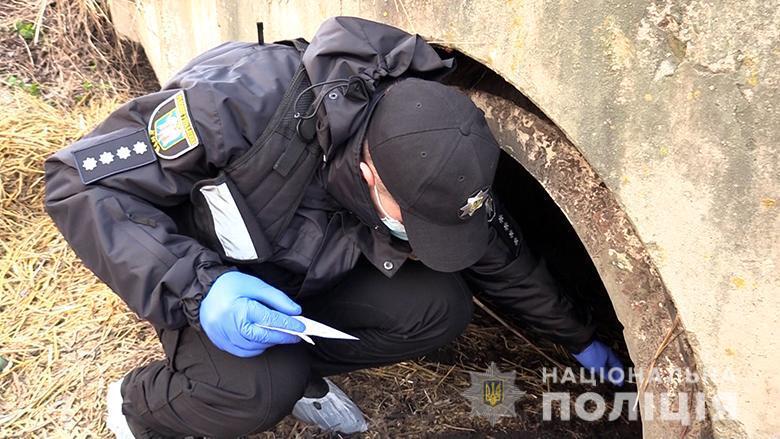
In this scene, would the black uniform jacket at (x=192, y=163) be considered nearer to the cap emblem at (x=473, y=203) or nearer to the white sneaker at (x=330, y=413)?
the cap emblem at (x=473, y=203)

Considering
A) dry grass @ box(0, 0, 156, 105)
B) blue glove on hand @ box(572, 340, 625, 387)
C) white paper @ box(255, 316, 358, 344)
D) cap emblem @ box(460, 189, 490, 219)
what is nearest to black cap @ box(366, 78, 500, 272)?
cap emblem @ box(460, 189, 490, 219)

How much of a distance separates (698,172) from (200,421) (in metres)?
1.19

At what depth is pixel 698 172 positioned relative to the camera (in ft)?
3.90

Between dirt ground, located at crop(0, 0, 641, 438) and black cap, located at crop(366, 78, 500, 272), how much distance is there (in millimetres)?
932

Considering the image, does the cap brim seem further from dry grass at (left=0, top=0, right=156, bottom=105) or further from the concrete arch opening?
dry grass at (left=0, top=0, right=156, bottom=105)

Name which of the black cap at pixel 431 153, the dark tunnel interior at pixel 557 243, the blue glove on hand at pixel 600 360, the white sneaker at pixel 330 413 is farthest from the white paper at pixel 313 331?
the dark tunnel interior at pixel 557 243

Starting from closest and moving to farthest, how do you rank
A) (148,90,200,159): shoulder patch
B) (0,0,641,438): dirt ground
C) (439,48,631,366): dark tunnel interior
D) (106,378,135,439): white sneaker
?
1. (148,90,200,159): shoulder patch
2. (106,378,135,439): white sneaker
3. (0,0,641,438): dirt ground
4. (439,48,631,366): dark tunnel interior

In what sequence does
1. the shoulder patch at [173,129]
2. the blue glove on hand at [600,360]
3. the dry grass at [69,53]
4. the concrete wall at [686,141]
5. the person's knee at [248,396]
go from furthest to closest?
the dry grass at [69,53], the blue glove on hand at [600,360], the person's knee at [248,396], the shoulder patch at [173,129], the concrete wall at [686,141]

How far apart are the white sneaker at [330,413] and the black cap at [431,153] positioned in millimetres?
795

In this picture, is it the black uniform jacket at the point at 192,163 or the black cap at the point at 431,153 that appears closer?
the black cap at the point at 431,153

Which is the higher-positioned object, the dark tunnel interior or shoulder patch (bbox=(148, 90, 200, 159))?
shoulder patch (bbox=(148, 90, 200, 159))

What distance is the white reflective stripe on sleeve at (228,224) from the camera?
1518mm

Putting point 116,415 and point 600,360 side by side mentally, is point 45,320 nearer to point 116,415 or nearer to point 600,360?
point 116,415

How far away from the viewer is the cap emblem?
142cm
